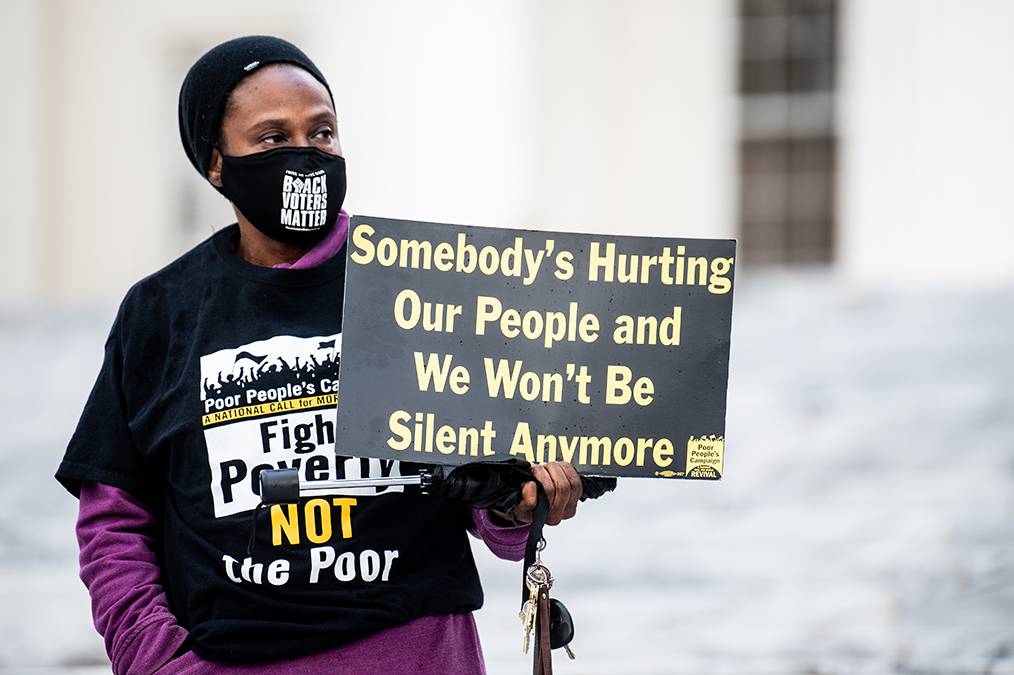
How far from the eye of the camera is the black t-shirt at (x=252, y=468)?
2330mm

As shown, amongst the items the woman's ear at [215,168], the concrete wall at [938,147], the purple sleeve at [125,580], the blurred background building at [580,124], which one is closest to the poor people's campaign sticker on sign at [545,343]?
the woman's ear at [215,168]

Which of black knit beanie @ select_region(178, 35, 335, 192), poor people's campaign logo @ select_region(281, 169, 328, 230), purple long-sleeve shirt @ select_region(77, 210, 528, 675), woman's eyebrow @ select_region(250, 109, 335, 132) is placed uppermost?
black knit beanie @ select_region(178, 35, 335, 192)

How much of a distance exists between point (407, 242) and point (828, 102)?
9.56 metres

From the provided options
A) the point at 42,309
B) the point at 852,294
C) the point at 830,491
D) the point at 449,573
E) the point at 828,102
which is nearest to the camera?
the point at 449,573

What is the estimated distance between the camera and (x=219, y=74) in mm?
2500

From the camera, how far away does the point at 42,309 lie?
9.82m

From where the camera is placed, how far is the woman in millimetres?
2334

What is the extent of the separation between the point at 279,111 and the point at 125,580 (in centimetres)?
77

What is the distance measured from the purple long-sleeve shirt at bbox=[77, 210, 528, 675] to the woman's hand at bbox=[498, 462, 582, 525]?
117 millimetres

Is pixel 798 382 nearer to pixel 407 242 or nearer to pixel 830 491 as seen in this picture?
pixel 830 491

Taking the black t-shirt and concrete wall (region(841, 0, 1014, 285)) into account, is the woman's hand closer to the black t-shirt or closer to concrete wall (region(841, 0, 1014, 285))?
the black t-shirt

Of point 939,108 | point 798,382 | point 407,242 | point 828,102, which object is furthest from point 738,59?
point 407,242

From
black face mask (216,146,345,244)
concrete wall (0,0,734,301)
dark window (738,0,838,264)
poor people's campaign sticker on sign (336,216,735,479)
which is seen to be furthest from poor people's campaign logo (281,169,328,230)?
dark window (738,0,838,264)

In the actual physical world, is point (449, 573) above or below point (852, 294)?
below
